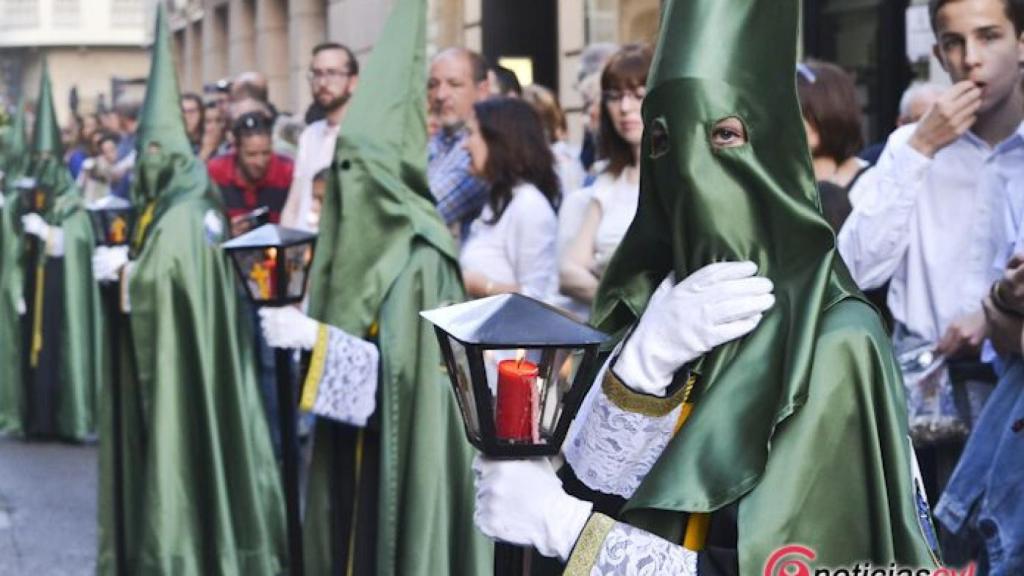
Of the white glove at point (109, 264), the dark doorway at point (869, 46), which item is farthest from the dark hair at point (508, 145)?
the dark doorway at point (869, 46)

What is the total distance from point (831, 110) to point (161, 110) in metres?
3.57

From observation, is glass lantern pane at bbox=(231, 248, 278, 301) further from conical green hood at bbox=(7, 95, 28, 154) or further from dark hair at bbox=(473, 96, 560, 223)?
conical green hood at bbox=(7, 95, 28, 154)

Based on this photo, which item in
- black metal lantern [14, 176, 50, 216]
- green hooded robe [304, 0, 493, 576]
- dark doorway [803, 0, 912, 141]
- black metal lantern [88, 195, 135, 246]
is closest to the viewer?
green hooded robe [304, 0, 493, 576]

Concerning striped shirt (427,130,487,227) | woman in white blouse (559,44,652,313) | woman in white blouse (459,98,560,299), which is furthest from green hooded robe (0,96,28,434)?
woman in white blouse (559,44,652,313)

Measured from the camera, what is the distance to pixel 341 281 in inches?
234

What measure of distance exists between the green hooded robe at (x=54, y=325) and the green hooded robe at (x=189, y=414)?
15.9 ft

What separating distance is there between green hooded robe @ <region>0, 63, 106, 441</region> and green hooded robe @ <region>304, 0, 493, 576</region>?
6.66m

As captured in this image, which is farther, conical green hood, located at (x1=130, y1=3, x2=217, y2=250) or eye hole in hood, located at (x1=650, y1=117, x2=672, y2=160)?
conical green hood, located at (x1=130, y1=3, x2=217, y2=250)

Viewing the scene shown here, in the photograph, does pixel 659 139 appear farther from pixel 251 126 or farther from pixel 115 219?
pixel 251 126

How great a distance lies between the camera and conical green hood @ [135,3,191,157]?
8.16 meters

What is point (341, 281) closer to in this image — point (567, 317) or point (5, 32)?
point (567, 317)

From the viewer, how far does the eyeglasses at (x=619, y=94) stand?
239 inches

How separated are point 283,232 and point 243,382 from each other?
193 centimetres

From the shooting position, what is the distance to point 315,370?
226 inches
